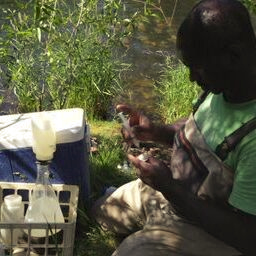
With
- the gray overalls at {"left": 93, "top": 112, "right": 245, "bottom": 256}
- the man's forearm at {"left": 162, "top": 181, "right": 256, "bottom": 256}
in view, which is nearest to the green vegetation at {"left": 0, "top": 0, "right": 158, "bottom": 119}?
the gray overalls at {"left": 93, "top": 112, "right": 245, "bottom": 256}

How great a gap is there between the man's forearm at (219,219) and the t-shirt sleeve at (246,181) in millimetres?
52

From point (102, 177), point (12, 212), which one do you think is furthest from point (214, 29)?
point (102, 177)

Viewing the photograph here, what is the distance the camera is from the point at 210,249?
275cm

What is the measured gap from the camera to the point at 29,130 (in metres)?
3.22

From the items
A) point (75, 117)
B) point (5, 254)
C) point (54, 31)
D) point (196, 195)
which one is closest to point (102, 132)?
point (54, 31)

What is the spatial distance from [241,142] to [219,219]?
0.32 meters

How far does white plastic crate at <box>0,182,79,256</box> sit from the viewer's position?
2697 millimetres

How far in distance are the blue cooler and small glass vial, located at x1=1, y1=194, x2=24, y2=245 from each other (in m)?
0.26

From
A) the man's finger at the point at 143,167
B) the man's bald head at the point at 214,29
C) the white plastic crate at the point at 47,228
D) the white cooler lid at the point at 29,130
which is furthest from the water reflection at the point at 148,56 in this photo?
the man's finger at the point at 143,167

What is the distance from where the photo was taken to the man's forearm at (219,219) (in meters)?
2.39

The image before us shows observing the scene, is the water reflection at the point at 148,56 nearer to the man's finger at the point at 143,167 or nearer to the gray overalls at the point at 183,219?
the gray overalls at the point at 183,219

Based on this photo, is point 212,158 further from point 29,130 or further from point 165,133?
point 29,130

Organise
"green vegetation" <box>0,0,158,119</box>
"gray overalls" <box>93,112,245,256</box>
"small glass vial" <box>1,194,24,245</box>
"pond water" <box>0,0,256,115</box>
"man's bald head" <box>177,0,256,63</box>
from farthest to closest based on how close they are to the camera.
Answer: "pond water" <box>0,0,256,115</box> < "green vegetation" <box>0,0,158,119</box> < "small glass vial" <box>1,194,24,245</box> < "gray overalls" <box>93,112,245,256</box> < "man's bald head" <box>177,0,256,63</box>

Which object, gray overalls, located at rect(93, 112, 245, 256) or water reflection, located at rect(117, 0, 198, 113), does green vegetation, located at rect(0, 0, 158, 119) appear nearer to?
water reflection, located at rect(117, 0, 198, 113)
